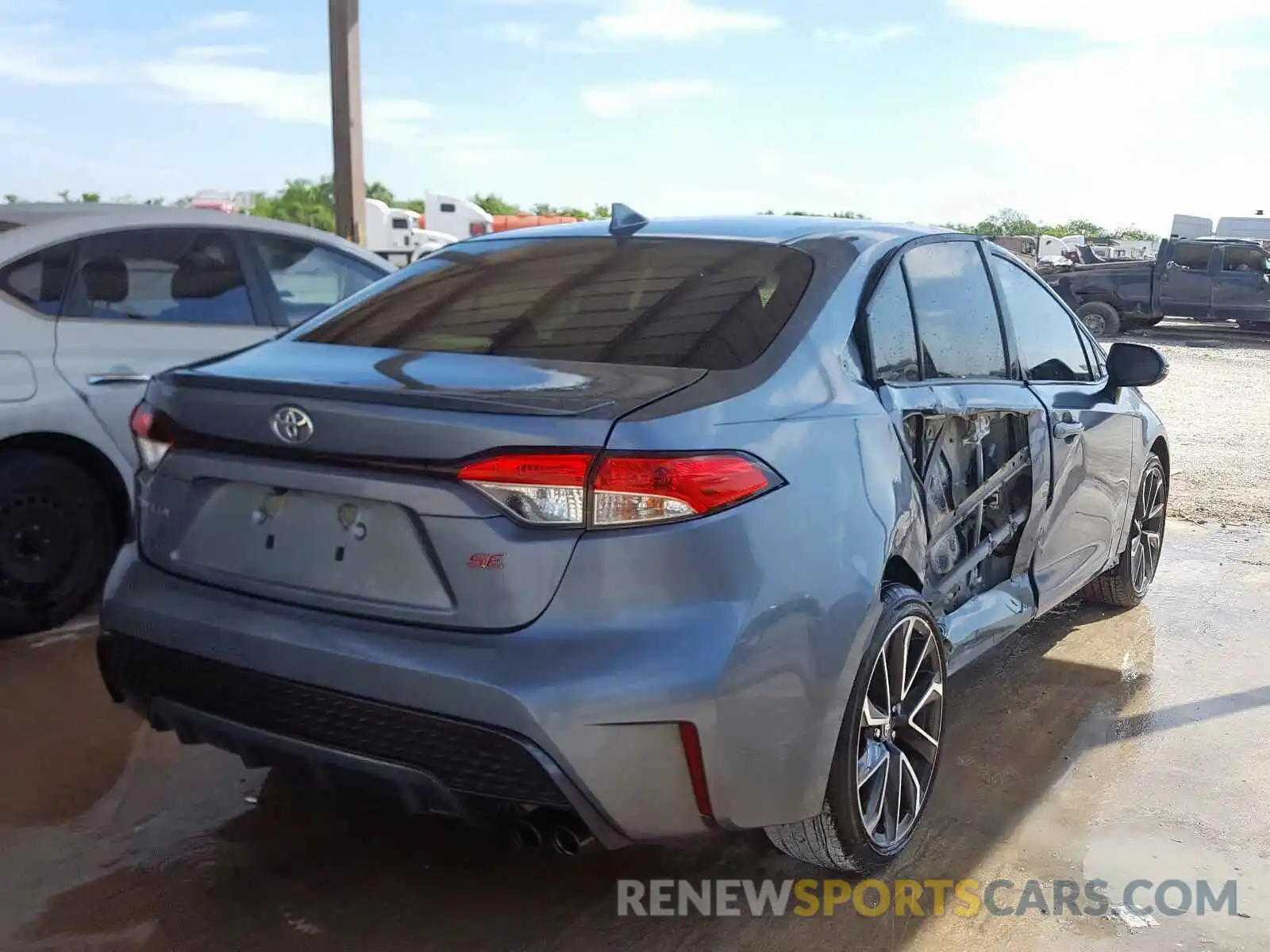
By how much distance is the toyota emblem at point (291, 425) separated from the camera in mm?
2564

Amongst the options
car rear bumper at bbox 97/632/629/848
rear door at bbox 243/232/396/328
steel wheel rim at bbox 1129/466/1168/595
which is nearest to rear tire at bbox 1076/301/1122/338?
steel wheel rim at bbox 1129/466/1168/595

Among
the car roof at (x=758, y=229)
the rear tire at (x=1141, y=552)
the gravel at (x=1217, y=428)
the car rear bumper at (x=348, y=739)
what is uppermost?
the car roof at (x=758, y=229)

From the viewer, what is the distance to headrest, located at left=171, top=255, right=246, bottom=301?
17.1 feet

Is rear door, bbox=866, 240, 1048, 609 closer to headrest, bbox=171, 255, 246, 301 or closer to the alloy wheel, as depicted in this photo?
headrest, bbox=171, 255, 246, 301

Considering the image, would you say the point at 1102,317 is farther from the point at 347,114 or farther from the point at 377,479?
the point at 377,479

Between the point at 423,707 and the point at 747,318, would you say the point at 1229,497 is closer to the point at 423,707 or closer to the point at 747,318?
the point at 747,318

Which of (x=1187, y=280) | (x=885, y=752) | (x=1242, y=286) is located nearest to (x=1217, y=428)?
(x=885, y=752)

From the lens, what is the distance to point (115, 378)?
486 cm

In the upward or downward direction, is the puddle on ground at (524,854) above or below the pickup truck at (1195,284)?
below

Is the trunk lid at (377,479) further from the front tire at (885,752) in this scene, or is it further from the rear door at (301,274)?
the rear door at (301,274)

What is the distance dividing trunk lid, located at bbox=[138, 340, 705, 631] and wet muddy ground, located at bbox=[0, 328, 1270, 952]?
490 millimetres

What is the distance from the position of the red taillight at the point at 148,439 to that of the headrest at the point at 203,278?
8.00 feet

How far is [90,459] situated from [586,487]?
10.3 feet

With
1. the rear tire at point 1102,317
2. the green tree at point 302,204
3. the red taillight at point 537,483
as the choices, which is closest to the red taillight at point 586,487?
the red taillight at point 537,483
